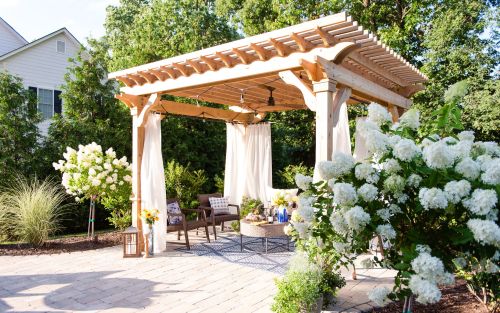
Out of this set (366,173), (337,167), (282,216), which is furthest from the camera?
(282,216)

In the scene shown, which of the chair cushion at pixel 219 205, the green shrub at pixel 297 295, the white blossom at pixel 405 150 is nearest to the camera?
the white blossom at pixel 405 150

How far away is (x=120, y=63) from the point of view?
13.6 metres

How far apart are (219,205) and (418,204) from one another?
6067 mm

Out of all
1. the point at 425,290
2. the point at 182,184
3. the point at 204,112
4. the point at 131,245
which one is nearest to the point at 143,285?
the point at 131,245

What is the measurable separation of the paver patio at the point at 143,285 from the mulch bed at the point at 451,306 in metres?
0.36

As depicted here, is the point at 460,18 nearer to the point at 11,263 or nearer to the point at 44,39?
the point at 11,263

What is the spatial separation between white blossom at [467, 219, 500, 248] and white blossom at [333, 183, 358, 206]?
54 centimetres

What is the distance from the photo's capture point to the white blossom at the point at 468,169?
1.80m

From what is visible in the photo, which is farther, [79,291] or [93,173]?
[93,173]

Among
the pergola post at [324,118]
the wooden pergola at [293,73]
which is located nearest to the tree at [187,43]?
the wooden pergola at [293,73]

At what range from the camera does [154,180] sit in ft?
20.1

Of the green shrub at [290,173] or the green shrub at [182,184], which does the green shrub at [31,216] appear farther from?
the green shrub at [290,173]

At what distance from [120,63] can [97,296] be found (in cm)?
1113

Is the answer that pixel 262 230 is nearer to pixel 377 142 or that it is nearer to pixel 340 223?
pixel 340 223
